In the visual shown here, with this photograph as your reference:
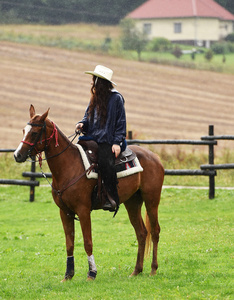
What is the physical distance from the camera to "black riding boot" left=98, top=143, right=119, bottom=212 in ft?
21.4

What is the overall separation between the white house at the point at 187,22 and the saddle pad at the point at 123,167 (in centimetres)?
3956

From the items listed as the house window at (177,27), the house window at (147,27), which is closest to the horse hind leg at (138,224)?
the house window at (177,27)

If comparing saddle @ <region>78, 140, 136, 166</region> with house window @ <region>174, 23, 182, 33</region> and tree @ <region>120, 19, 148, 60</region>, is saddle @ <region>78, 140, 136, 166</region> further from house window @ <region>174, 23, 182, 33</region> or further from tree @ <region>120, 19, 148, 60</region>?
house window @ <region>174, 23, 182, 33</region>

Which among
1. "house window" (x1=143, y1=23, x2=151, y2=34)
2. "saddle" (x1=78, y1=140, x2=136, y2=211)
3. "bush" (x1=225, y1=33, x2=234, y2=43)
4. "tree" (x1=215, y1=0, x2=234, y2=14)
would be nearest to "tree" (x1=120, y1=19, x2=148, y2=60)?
"house window" (x1=143, y1=23, x2=151, y2=34)

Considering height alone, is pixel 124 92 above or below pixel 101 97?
below

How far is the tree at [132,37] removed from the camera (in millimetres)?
43031

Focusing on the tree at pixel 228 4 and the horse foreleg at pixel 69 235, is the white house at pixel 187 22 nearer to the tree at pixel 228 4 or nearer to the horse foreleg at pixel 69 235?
the tree at pixel 228 4

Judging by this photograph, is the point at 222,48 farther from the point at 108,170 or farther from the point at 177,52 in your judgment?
the point at 108,170

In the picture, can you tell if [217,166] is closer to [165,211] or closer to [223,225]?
[165,211]

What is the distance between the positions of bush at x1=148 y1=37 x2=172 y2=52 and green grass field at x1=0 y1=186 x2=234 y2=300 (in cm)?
3033

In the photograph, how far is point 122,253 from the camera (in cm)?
842

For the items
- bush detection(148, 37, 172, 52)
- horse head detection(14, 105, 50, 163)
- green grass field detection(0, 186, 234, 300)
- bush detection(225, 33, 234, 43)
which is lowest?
green grass field detection(0, 186, 234, 300)

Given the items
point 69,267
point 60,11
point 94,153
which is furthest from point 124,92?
point 69,267

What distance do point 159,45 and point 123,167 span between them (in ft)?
124
